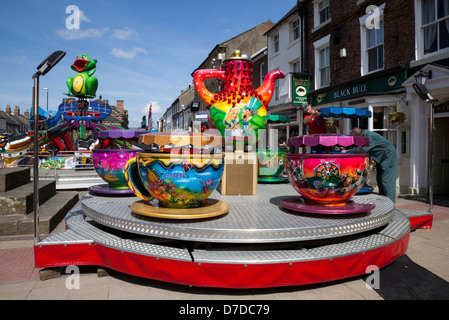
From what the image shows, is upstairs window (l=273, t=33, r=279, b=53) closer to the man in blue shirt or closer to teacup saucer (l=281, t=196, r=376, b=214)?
Result: the man in blue shirt

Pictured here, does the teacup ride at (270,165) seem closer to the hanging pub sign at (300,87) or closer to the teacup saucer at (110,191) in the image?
the teacup saucer at (110,191)

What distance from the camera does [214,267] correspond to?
8.85ft

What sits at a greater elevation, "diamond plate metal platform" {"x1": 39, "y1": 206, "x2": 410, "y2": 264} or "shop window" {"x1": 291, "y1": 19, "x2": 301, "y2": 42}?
"shop window" {"x1": 291, "y1": 19, "x2": 301, "y2": 42}

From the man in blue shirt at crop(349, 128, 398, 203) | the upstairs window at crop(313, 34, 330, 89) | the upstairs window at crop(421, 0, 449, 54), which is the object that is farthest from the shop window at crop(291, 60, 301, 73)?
the man in blue shirt at crop(349, 128, 398, 203)

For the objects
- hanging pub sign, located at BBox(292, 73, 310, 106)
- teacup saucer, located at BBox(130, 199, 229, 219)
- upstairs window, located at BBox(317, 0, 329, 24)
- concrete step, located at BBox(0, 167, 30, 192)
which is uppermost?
upstairs window, located at BBox(317, 0, 329, 24)

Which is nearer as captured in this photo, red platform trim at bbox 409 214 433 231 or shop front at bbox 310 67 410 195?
red platform trim at bbox 409 214 433 231

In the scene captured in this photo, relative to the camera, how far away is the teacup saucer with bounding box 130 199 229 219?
3.05 meters

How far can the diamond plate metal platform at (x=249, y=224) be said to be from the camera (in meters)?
2.83

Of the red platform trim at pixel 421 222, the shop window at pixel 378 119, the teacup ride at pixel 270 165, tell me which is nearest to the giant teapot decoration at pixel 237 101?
the teacup ride at pixel 270 165

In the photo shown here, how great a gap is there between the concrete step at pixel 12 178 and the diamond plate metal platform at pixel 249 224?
8.24ft

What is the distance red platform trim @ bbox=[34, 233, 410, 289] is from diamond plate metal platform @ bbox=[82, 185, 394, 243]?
21 centimetres

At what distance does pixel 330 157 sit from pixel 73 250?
2.65 m
